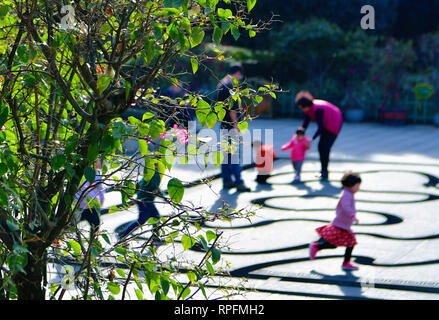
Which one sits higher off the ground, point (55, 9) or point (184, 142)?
point (55, 9)

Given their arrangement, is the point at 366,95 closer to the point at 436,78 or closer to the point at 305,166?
the point at 436,78

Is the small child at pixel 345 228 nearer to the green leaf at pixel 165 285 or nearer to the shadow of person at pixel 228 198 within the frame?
the shadow of person at pixel 228 198

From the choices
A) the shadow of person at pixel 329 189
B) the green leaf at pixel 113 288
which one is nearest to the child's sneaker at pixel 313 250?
the shadow of person at pixel 329 189

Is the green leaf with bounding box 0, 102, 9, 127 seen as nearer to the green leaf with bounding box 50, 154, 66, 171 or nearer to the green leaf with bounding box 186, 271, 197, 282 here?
the green leaf with bounding box 50, 154, 66, 171

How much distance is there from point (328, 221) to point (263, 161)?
11.1 feet

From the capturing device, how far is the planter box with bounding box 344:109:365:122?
76.6 feet

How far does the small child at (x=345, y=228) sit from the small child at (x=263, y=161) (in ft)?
16.2

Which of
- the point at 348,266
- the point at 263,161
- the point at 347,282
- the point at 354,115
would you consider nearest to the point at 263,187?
the point at 263,161

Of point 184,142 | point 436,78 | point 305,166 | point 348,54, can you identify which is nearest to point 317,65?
point 348,54

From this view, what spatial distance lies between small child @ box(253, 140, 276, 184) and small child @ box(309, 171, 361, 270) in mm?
4941

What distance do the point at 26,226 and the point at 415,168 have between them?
38.9 feet

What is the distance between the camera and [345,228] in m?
7.80

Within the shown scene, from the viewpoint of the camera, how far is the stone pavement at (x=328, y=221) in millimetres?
7121
